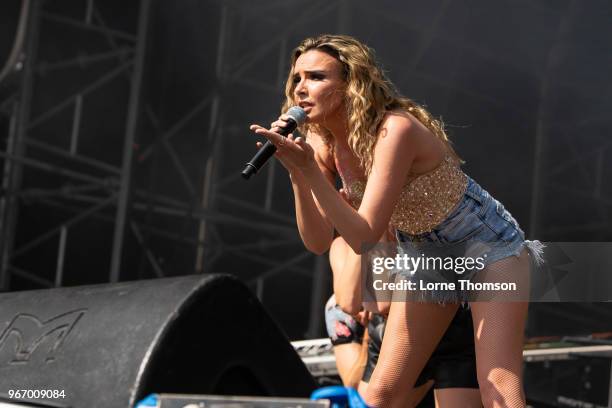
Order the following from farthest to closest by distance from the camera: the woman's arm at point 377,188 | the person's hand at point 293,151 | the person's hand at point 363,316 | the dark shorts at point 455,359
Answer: the person's hand at point 363,316
the dark shorts at point 455,359
the woman's arm at point 377,188
the person's hand at point 293,151

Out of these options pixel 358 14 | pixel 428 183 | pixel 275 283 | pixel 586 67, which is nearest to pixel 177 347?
pixel 428 183

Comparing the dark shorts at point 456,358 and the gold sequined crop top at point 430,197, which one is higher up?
the gold sequined crop top at point 430,197

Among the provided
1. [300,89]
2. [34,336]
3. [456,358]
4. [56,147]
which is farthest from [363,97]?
[56,147]

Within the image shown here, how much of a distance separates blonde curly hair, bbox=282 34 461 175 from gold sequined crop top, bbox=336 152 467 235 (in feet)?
0.31

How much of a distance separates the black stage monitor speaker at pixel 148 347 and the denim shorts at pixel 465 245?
1.59 ft

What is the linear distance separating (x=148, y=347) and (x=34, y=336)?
529 millimetres

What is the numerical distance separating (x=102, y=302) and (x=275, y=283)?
5821 millimetres

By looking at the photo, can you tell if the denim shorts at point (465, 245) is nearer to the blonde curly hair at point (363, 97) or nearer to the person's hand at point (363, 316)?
the blonde curly hair at point (363, 97)

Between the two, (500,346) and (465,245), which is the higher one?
(465,245)

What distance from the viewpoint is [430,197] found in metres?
2.90

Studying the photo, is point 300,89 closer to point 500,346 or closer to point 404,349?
point 404,349

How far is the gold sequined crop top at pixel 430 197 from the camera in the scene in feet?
9.49

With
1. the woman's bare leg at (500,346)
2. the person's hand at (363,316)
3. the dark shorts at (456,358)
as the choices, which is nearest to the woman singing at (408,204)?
the woman's bare leg at (500,346)

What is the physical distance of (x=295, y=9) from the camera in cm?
780
